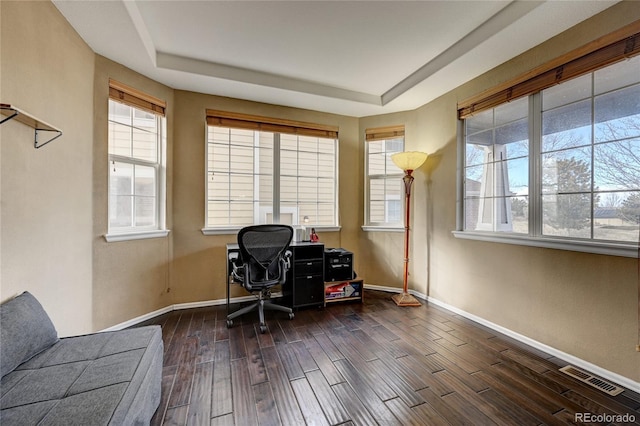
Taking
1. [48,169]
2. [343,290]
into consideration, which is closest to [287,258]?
[343,290]

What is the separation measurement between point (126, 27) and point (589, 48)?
3544 millimetres

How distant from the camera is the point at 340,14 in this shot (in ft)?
6.92

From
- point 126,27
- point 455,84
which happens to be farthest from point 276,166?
point 455,84

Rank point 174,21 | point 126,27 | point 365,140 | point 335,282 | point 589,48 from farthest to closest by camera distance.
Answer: point 365,140 < point 335,282 < point 174,21 < point 126,27 < point 589,48

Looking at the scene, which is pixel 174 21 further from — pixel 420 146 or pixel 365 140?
pixel 420 146

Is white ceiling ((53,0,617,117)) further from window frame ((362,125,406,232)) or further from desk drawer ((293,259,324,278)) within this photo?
desk drawer ((293,259,324,278))

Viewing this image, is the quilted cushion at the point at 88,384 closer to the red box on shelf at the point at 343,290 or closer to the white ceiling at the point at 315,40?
the red box on shelf at the point at 343,290

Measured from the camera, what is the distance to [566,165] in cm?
213

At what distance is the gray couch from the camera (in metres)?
1.00

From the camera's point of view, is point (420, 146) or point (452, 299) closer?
point (452, 299)

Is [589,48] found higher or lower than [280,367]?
higher

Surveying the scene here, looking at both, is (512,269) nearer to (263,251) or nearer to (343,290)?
(343,290)

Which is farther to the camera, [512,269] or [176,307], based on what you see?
[176,307]

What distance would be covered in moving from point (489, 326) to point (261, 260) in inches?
95.8
